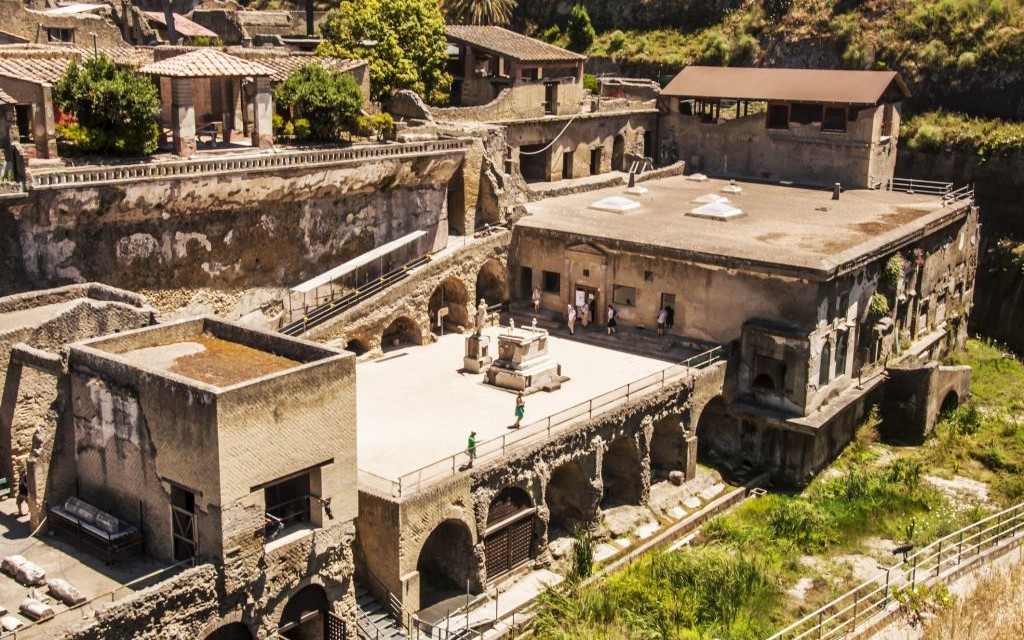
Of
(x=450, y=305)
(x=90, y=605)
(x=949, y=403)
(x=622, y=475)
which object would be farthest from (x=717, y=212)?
(x=90, y=605)

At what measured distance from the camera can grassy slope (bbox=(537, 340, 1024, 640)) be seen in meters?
32.7

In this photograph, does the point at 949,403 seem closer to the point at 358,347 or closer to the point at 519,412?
the point at 519,412

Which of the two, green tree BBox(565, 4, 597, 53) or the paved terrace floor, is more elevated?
green tree BBox(565, 4, 597, 53)

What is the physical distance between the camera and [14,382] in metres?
29.7

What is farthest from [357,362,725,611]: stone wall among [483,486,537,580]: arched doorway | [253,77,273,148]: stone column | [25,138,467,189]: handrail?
[253,77,273,148]: stone column

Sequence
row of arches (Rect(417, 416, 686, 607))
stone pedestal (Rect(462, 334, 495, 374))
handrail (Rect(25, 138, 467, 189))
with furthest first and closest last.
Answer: stone pedestal (Rect(462, 334, 495, 374)) < handrail (Rect(25, 138, 467, 189)) < row of arches (Rect(417, 416, 686, 607))

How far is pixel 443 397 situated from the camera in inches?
1555

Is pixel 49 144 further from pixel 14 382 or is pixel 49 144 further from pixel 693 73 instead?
pixel 693 73

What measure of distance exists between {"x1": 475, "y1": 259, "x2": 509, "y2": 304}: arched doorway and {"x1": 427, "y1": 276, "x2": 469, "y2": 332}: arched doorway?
1.78m

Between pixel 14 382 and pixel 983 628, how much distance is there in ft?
81.2

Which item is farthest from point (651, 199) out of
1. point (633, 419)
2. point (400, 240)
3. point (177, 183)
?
point (177, 183)

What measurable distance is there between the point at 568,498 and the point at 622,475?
8.77 feet

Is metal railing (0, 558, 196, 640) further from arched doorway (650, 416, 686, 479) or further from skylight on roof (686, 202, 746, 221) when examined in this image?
skylight on roof (686, 202, 746, 221)

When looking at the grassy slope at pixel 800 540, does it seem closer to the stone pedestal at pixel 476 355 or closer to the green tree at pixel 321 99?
the stone pedestal at pixel 476 355
